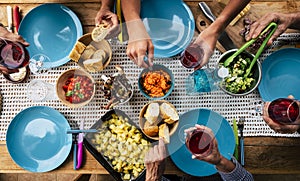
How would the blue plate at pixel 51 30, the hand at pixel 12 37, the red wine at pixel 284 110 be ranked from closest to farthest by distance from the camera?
the red wine at pixel 284 110 → the hand at pixel 12 37 → the blue plate at pixel 51 30

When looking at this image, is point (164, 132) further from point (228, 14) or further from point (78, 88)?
point (228, 14)

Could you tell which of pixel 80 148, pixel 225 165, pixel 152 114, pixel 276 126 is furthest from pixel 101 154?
pixel 276 126

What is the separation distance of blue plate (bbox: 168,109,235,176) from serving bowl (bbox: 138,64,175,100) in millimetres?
132

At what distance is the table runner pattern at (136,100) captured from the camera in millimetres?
1380

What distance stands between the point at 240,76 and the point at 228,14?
252 mm

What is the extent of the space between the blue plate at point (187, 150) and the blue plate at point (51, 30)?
585 millimetres

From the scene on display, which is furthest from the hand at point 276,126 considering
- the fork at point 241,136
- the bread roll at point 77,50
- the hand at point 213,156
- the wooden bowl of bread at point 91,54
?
the bread roll at point 77,50

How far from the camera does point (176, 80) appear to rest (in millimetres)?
1384

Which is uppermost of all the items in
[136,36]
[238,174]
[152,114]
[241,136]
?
[136,36]

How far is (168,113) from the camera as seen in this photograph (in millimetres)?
1246

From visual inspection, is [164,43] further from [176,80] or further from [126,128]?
[126,128]

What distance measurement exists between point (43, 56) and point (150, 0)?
0.51m

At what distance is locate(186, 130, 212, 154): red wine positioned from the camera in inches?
49.1

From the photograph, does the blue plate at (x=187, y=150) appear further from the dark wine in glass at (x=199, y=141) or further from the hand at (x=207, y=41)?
the hand at (x=207, y=41)
